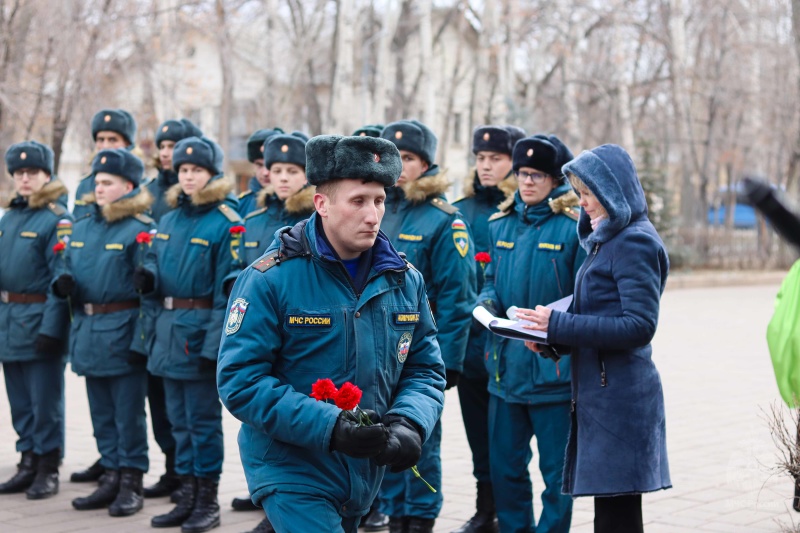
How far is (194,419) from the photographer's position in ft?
23.3

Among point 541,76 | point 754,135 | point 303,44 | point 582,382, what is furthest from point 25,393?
point 754,135

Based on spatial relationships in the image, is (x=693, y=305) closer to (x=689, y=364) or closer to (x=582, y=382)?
(x=689, y=364)

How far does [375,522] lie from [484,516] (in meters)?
0.65

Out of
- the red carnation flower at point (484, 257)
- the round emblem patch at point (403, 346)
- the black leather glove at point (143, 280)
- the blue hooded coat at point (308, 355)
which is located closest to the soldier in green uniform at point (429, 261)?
the red carnation flower at point (484, 257)

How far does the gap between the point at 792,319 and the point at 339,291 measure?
3.34 metres

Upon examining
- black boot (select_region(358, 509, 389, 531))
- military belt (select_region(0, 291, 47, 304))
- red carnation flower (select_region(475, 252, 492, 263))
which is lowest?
black boot (select_region(358, 509, 389, 531))

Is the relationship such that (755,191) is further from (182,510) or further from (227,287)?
(182,510)

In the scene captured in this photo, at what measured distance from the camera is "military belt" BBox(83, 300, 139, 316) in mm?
7543

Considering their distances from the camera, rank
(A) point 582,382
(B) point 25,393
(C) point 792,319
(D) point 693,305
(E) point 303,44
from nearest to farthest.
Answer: (A) point 582,382 < (C) point 792,319 < (B) point 25,393 < (D) point 693,305 < (E) point 303,44

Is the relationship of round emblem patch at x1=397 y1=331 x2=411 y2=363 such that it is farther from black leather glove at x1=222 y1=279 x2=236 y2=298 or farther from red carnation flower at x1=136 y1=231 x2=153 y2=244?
red carnation flower at x1=136 y1=231 x2=153 y2=244

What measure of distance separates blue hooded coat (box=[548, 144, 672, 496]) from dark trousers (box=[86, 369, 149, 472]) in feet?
11.5

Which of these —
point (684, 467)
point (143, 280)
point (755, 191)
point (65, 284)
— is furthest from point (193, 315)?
point (755, 191)

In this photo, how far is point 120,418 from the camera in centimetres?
754

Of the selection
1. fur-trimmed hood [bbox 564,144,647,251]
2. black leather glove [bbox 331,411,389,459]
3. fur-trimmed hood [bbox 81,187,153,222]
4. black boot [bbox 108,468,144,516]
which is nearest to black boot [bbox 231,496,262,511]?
black boot [bbox 108,468,144,516]
